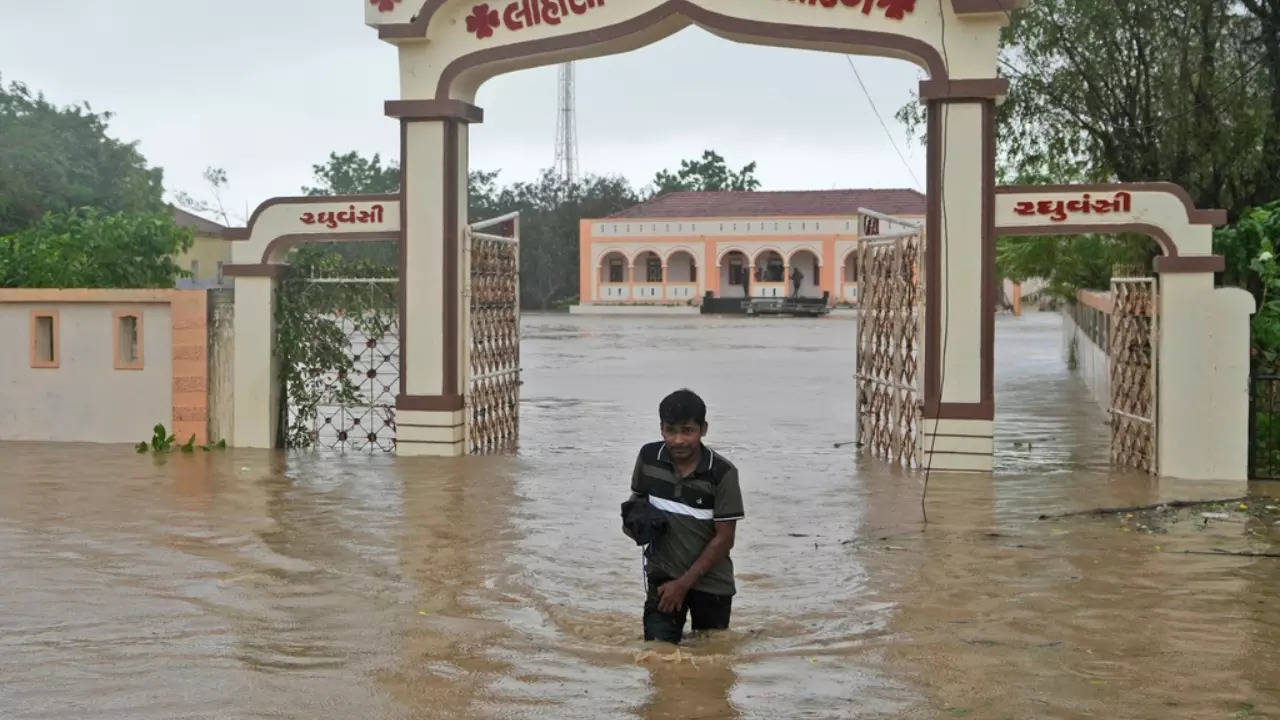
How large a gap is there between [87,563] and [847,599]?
14.9 feet

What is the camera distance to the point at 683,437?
6113mm

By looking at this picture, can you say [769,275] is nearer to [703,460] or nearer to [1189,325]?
[1189,325]

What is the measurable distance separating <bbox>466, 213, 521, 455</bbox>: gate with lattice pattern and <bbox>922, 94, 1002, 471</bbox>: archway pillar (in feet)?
14.5

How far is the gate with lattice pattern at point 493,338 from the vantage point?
15016 mm

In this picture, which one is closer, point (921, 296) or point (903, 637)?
point (903, 637)

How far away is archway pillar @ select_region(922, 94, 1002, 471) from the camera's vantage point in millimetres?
13203

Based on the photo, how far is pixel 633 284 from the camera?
7181 centimetres

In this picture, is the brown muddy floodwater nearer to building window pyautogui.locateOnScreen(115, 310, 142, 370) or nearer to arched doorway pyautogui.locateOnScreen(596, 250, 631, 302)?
building window pyautogui.locateOnScreen(115, 310, 142, 370)

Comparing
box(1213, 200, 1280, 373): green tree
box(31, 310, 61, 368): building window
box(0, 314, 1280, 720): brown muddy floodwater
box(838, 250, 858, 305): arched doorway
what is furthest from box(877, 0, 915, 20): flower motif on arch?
box(838, 250, 858, 305): arched doorway

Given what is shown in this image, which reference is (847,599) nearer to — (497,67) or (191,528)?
(191,528)

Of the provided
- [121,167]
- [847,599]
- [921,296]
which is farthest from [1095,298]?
[121,167]

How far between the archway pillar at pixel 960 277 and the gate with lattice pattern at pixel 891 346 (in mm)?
210

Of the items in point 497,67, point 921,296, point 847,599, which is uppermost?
point 497,67

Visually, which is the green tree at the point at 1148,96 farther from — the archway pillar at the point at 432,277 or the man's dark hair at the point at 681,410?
the man's dark hair at the point at 681,410
